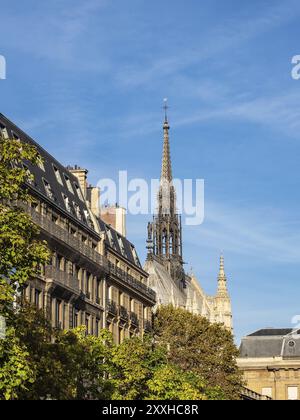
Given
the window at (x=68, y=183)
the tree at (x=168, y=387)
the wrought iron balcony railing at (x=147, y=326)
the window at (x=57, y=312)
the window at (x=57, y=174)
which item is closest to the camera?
the tree at (x=168, y=387)

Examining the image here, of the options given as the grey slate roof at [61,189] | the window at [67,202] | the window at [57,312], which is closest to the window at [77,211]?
the grey slate roof at [61,189]

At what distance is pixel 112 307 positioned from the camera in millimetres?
87312

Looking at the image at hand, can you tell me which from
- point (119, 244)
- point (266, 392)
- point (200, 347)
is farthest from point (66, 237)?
point (266, 392)

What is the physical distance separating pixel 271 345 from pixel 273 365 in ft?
21.9

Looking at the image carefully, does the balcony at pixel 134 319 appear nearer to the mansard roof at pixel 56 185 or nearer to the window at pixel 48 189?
the mansard roof at pixel 56 185

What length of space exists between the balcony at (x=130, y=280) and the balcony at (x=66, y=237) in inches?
109

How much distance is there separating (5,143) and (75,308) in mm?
37537

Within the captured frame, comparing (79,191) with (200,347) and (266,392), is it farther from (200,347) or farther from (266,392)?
(266,392)

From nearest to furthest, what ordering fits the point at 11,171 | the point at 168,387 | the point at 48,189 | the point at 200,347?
the point at 11,171, the point at 168,387, the point at 48,189, the point at 200,347

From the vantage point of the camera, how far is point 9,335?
39.3m

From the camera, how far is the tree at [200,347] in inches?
4058
